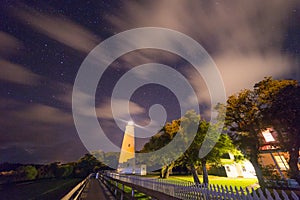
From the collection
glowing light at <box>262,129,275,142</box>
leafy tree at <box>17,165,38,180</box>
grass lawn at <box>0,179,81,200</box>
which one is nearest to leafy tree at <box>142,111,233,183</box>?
glowing light at <box>262,129,275,142</box>

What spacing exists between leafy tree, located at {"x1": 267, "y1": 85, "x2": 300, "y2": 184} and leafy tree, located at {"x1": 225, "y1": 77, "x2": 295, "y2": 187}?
67 centimetres

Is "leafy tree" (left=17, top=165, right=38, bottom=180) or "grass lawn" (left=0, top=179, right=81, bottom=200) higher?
"leafy tree" (left=17, top=165, right=38, bottom=180)

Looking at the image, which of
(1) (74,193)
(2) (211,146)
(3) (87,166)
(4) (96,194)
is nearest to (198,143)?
(2) (211,146)

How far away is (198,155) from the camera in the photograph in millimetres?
19281

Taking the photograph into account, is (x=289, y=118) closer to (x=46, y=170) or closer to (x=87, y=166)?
(x=46, y=170)

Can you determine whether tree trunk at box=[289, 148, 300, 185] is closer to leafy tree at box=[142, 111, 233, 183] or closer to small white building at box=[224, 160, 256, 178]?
leafy tree at box=[142, 111, 233, 183]

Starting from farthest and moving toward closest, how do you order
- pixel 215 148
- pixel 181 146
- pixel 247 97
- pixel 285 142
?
pixel 181 146
pixel 215 148
pixel 247 97
pixel 285 142

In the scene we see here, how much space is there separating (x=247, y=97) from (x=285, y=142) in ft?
16.4

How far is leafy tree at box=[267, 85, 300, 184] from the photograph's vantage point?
524 inches

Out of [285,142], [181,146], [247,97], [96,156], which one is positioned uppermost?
[96,156]

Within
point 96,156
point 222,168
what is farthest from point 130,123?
point 222,168

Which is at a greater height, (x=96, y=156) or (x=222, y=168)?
(x=96, y=156)

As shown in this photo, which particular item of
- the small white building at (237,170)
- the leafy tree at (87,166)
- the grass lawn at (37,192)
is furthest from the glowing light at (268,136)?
the leafy tree at (87,166)

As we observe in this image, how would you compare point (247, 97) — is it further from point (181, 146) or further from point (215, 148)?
point (181, 146)
